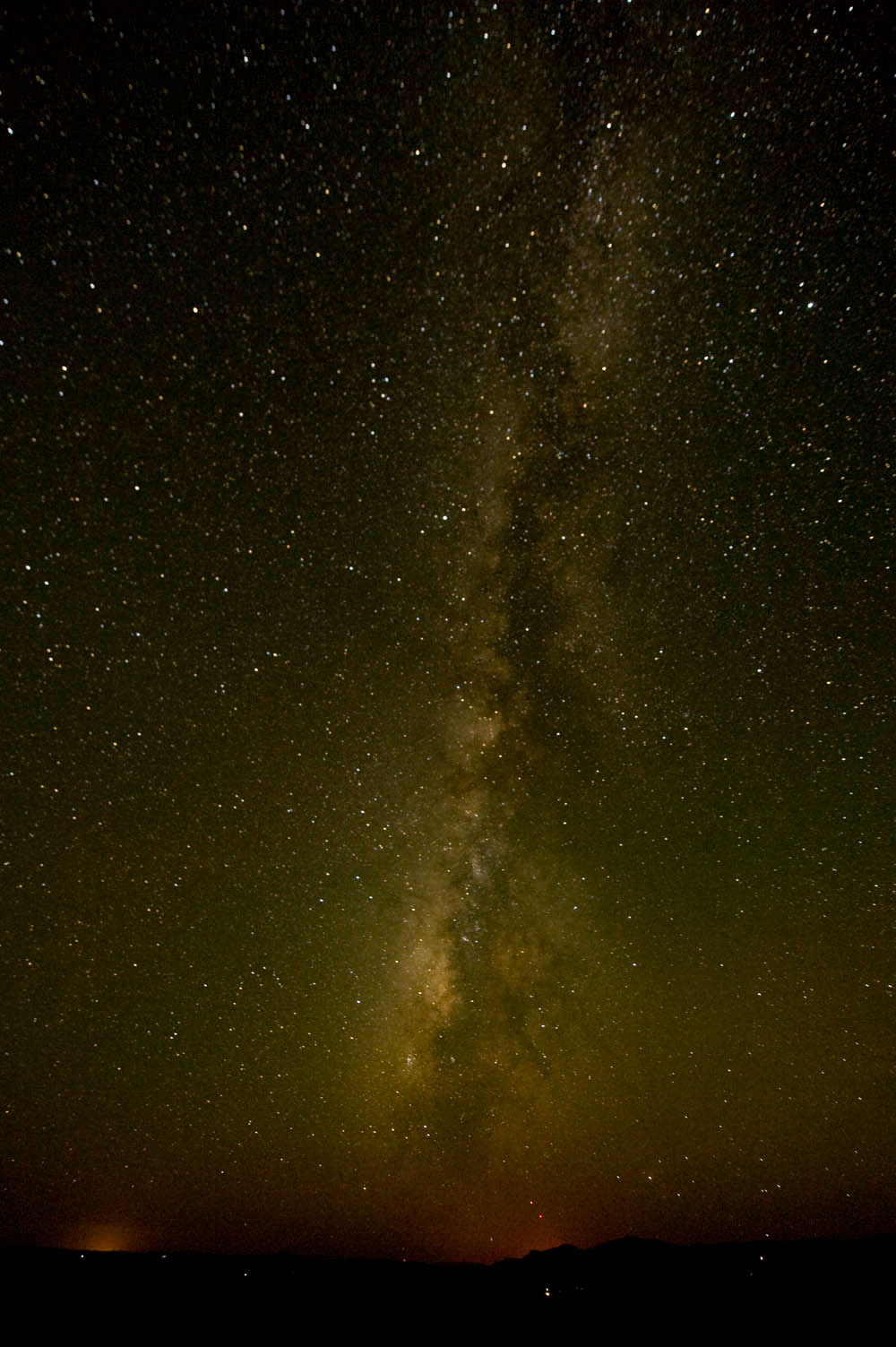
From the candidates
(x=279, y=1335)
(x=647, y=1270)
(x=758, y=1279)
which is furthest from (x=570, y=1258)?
(x=279, y=1335)

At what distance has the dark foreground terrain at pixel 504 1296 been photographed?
15.0 m

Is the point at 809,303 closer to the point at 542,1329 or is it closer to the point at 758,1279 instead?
the point at 542,1329

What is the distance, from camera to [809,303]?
322 centimetres

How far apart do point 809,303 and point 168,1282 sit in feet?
102

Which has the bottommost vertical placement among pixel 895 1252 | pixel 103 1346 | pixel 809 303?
pixel 895 1252

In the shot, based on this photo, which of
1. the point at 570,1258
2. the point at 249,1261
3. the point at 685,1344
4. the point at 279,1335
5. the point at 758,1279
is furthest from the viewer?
the point at 249,1261

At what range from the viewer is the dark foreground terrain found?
589 inches

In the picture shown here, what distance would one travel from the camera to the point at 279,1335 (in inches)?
628

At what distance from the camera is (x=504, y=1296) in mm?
18578

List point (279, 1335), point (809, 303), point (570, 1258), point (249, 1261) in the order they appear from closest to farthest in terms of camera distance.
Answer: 1. point (809, 303)
2. point (279, 1335)
3. point (570, 1258)
4. point (249, 1261)

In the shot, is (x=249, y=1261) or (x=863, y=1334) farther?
(x=249, y=1261)

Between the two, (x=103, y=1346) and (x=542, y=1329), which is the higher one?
(x=103, y=1346)

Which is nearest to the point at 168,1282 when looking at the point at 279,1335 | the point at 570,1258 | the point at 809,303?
the point at 279,1335

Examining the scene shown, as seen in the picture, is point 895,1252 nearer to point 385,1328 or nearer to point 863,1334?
point 863,1334
